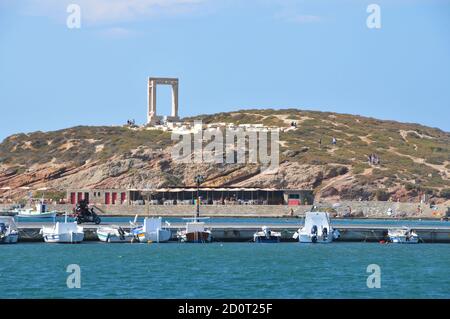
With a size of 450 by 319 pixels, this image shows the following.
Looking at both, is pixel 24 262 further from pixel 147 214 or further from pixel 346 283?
pixel 147 214

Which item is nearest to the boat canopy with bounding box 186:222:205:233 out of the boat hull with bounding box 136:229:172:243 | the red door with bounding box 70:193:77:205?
the boat hull with bounding box 136:229:172:243

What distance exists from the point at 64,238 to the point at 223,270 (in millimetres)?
24432

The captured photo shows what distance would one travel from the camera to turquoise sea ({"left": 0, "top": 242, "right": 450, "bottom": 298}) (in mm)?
49000

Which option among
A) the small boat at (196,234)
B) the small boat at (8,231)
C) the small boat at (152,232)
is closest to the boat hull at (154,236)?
the small boat at (152,232)

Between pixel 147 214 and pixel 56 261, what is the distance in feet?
305

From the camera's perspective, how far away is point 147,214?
158m

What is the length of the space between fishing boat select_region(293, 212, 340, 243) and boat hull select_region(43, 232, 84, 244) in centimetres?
1680

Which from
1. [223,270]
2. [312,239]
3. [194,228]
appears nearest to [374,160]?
[312,239]

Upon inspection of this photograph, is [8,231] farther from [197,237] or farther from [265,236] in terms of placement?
[265,236]

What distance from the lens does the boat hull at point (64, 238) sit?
8050 cm

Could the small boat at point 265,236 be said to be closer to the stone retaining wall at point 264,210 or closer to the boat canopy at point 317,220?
the boat canopy at point 317,220

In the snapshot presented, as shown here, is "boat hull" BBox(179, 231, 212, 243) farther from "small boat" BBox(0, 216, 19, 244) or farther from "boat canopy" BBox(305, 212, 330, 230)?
"small boat" BBox(0, 216, 19, 244)

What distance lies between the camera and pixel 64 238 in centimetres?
8056

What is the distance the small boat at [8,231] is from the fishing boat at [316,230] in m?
21.5
